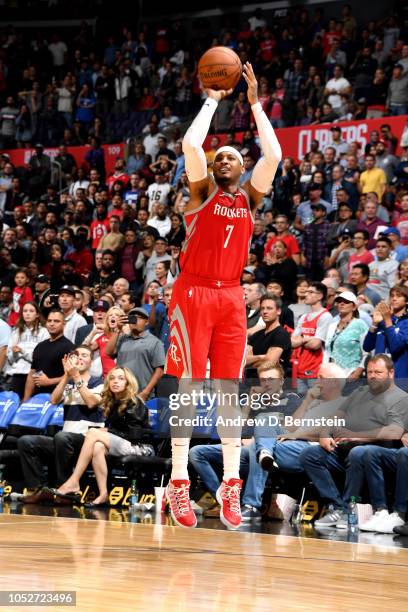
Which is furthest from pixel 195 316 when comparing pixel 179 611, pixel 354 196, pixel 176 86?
pixel 176 86

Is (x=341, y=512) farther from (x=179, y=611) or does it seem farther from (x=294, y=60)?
(x=294, y=60)

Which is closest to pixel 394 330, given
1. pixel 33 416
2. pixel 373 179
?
pixel 33 416

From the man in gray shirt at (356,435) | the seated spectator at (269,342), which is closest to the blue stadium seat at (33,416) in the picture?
the seated spectator at (269,342)

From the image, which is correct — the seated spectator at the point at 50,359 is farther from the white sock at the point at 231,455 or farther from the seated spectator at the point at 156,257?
the white sock at the point at 231,455

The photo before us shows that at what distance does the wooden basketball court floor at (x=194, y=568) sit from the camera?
5.20 metres

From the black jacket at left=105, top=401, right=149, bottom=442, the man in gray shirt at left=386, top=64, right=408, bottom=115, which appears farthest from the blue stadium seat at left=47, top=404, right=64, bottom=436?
the man in gray shirt at left=386, top=64, right=408, bottom=115

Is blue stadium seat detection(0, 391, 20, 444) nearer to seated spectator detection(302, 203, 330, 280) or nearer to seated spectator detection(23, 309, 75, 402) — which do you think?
seated spectator detection(23, 309, 75, 402)

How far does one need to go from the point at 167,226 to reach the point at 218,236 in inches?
394

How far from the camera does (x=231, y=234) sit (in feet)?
23.0

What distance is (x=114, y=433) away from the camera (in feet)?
35.2

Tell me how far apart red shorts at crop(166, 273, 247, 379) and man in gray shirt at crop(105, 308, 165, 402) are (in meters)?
4.21

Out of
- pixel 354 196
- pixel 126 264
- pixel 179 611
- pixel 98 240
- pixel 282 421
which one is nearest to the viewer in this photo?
pixel 179 611

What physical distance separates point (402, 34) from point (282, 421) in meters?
11.4

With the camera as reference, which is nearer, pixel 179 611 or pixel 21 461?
pixel 179 611
